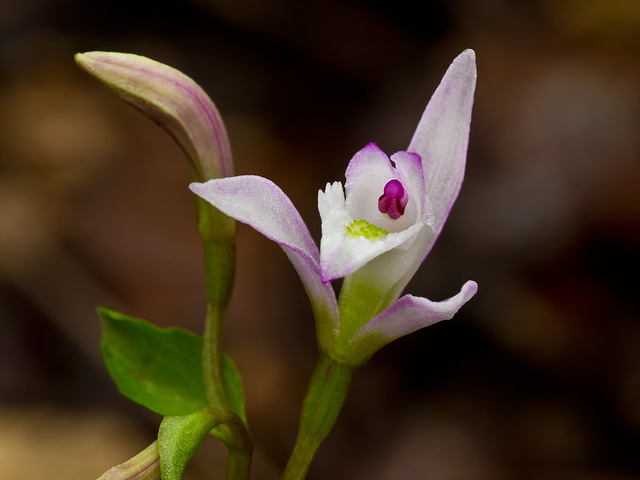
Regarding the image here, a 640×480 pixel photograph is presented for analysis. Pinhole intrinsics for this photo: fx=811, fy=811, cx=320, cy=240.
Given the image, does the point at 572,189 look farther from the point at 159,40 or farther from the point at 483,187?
the point at 159,40

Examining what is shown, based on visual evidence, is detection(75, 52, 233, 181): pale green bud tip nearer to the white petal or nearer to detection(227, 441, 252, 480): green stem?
the white petal

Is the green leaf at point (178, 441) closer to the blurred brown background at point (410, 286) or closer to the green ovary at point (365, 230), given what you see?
the green ovary at point (365, 230)

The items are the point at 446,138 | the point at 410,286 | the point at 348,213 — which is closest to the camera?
the point at 348,213

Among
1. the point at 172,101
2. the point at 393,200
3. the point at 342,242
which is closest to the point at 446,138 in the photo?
the point at 393,200

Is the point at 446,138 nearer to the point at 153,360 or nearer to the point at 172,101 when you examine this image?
the point at 172,101

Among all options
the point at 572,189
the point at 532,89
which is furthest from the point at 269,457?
the point at 532,89

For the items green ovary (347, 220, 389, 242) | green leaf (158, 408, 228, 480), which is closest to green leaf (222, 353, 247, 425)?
green leaf (158, 408, 228, 480)
